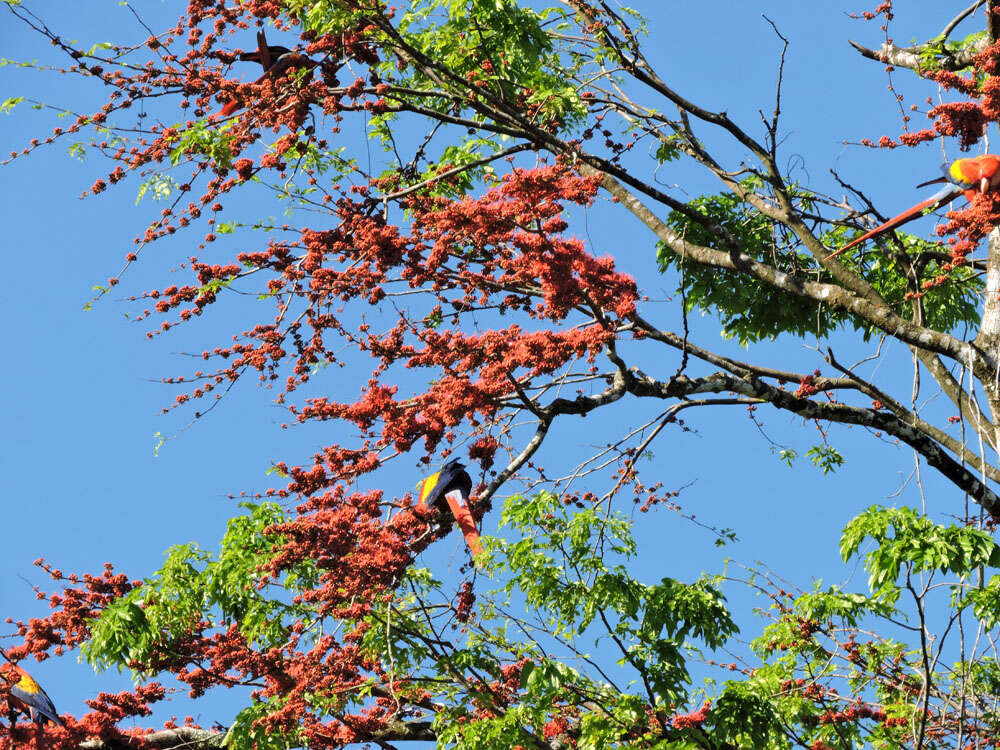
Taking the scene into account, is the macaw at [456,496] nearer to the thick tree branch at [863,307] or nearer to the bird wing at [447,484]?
the bird wing at [447,484]

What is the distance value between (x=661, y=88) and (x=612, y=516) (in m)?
3.79

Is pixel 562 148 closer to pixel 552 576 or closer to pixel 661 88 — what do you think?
pixel 661 88

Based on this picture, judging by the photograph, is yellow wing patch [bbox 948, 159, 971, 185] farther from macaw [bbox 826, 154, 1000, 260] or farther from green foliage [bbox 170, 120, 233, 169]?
green foliage [bbox 170, 120, 233, 169]

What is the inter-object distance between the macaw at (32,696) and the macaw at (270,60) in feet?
13.7

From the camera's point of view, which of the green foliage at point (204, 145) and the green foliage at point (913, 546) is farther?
the green foliage at point (204, 145)

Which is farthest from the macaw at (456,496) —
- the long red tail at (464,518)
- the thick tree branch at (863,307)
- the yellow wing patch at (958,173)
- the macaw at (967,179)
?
the yellow wing patch at (958,173)

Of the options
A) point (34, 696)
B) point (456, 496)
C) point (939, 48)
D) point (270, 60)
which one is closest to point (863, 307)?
point (939, 48)

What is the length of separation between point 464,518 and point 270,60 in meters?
3.75

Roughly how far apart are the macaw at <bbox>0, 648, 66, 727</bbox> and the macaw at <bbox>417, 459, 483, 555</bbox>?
3068 millimetres

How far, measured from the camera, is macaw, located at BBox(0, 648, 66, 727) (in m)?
7.24

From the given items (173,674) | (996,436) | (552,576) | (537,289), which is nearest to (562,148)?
(537,289)

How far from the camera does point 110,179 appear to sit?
24.2 ft

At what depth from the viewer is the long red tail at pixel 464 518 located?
22.6ft

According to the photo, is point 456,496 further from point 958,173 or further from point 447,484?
point 958,173
